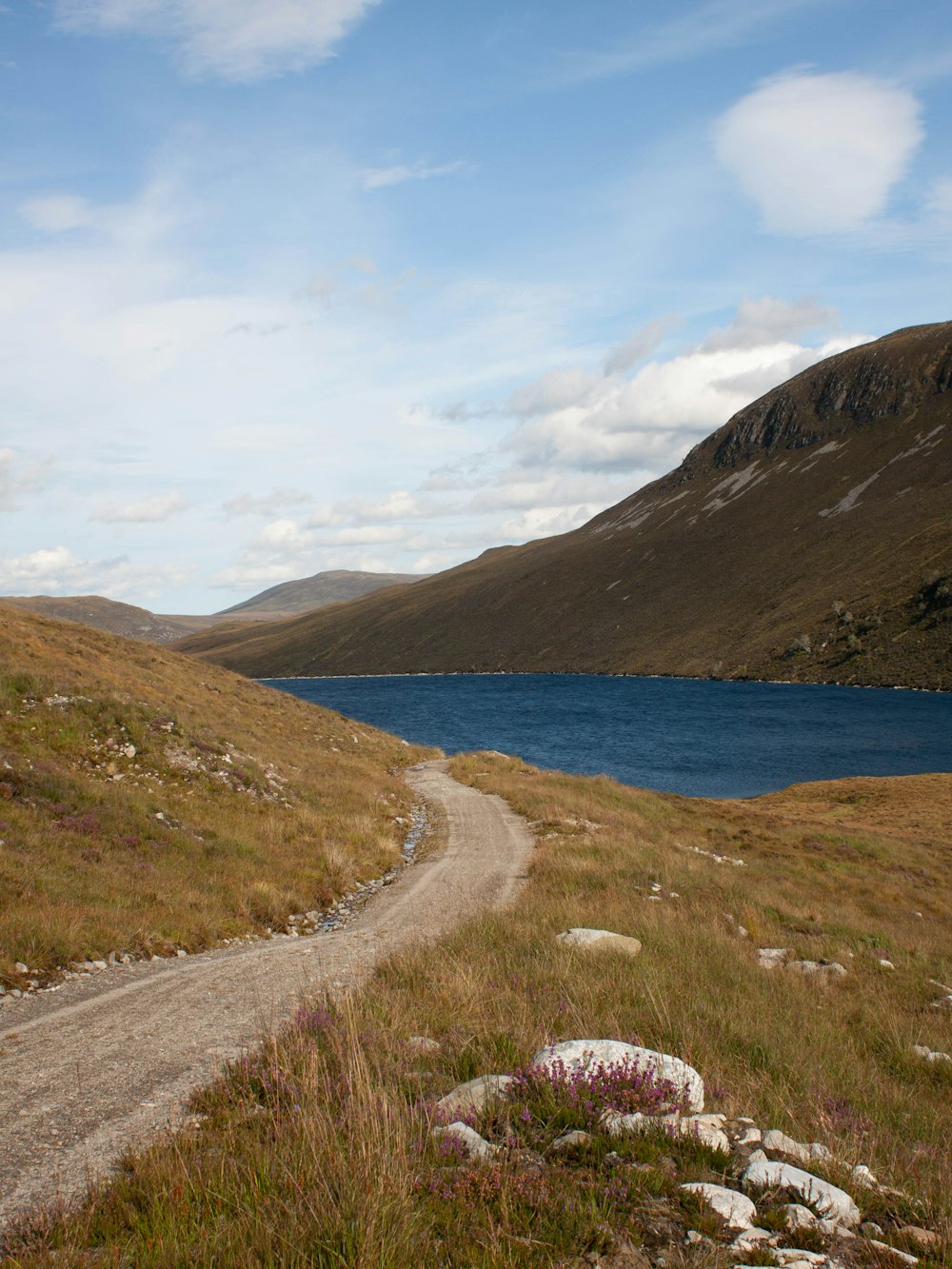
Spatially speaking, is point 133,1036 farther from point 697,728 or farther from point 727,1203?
point 697,728

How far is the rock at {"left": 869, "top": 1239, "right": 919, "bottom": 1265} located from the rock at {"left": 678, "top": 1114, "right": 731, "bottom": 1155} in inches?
39.0

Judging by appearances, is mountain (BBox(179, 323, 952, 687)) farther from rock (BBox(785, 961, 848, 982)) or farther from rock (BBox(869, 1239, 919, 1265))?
rock (BBox(869, 1239, 919, 1265))

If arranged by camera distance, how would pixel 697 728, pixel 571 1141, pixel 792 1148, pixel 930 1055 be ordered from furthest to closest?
pixel 697 728 → pixel 930 1055 → pixel 792 1148 → pixel 571 1141

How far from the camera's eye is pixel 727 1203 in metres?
4.11

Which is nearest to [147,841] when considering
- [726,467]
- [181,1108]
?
[181,1108]

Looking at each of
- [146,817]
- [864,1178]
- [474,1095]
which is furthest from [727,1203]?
[146,817]

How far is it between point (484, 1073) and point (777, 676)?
373ft

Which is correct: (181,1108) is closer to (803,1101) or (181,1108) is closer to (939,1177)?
(803,1101)

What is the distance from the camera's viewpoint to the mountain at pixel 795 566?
108m

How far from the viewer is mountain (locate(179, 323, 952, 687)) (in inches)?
4247

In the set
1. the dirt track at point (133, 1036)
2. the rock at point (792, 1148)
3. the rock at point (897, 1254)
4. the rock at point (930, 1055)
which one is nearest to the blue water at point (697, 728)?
the dirt track at point (133, 1036)

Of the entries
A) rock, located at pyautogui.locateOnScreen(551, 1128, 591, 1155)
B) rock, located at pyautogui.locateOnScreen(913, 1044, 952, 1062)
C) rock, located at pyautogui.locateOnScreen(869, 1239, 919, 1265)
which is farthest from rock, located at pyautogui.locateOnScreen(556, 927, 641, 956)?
rock, located at pyautogui.locateOnScreen(869, 1239, 919, 1265)

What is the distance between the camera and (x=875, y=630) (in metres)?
104

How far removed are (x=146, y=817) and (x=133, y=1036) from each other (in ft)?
32.1
